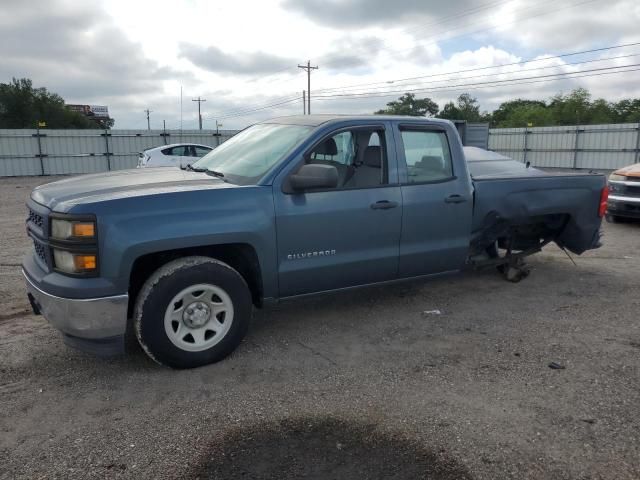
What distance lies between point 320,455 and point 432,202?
2.67 meters

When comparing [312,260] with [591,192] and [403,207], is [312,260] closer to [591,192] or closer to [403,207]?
[403,207]

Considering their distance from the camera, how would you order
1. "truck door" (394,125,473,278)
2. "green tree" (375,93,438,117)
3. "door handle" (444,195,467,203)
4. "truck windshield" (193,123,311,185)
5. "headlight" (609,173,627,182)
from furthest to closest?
"green tree" (375,93,438,117) < "headlight" (609,173,627,182) < "door handle" (444,195,467,203) < "truck door" (394,125,473,278) < "truck windshield" (193,123,311,185)

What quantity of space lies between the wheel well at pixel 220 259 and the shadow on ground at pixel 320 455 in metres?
1.31

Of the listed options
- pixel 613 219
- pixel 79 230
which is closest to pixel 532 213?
pixel 79 230

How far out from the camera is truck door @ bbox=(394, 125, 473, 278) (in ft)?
15.5

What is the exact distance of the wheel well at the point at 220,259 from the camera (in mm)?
3895

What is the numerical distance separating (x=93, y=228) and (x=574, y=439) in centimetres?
319

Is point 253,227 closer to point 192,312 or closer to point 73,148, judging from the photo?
point 192,312

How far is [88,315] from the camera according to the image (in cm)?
343

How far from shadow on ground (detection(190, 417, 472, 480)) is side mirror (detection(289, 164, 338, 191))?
69.1 inches

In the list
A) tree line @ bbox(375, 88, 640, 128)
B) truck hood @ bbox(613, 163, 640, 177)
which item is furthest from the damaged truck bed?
tree line @ bbox(375, 88, 640, 128)

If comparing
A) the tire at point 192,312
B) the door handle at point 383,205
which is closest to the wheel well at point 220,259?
the tire at point 192,312

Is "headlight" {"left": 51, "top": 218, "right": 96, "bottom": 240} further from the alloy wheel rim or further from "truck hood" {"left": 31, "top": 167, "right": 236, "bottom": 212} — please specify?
the alloy wheel rim

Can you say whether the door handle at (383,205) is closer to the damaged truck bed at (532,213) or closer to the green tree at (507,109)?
the damaged truck bed at (532,213)
